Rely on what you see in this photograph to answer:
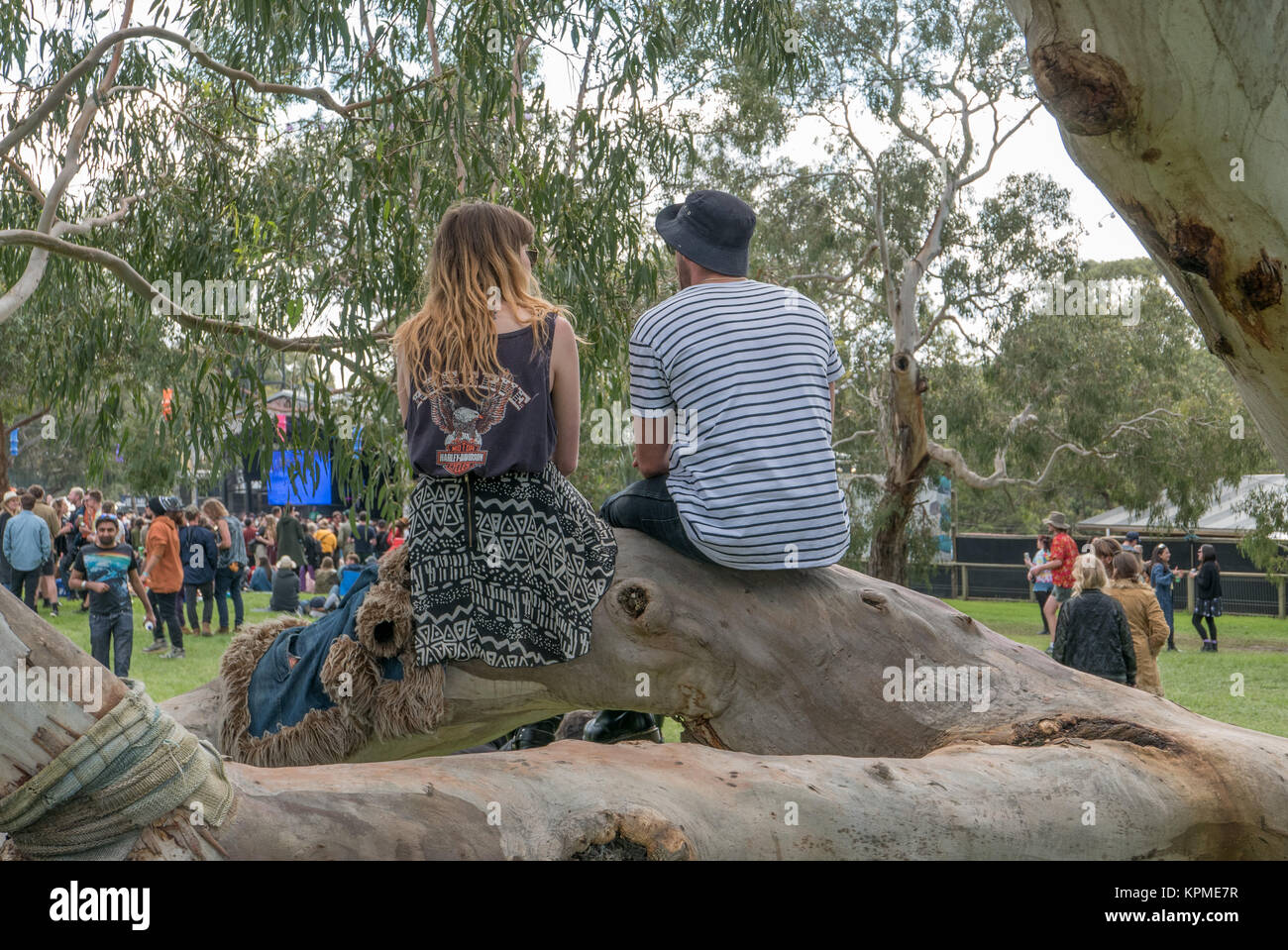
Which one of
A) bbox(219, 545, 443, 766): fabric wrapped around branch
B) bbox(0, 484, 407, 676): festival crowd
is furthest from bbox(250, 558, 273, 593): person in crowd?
bbox(219, 545, 443, 766): fabric wrapped around branch

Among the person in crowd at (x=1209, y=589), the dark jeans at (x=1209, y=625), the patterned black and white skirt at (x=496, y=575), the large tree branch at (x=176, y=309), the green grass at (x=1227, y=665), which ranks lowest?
the green grass at (x=1227, y=665)

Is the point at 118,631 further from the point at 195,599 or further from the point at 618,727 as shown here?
the point at 618,727

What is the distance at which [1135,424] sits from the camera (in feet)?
61.6

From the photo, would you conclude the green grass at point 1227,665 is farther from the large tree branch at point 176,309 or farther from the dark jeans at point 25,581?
the dark jeans at point 25,581

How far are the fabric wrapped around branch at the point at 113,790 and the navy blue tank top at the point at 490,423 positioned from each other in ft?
2.90

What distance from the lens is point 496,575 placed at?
251cm

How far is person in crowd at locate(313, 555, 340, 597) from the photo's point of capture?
56.2 feet

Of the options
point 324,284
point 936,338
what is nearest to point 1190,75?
point 324,284

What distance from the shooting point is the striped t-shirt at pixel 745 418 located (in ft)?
8.68

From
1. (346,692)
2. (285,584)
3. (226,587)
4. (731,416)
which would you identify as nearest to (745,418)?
(731,416)

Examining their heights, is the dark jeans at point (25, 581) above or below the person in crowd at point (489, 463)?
below

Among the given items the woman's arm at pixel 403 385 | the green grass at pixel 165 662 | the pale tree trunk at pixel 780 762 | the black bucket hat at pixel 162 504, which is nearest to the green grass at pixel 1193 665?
the green grass at pixel 165 662
